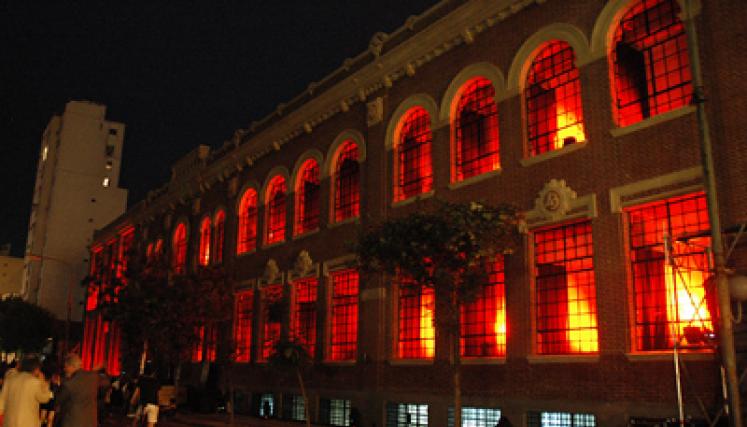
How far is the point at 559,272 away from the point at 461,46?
7389 millimetres

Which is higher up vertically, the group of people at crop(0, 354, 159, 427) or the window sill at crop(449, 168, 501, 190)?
the window sill at crop(449, 168, 501, 190)

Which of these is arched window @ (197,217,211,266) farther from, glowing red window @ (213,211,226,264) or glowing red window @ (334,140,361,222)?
glowing red window @ (334,140,361,222)

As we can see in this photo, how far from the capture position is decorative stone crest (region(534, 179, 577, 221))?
53.0 feet

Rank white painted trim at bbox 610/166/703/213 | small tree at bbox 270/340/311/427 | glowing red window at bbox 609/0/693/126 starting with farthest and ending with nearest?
small tree at bbox 270/340/311/427 < glowing red window at bbox 609/0/693/126 < white painted trim at bbox 610/166/703/213

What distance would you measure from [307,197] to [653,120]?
1542 cm

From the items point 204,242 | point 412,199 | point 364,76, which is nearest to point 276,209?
point 204,242

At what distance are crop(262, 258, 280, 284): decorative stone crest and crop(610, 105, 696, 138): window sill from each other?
15972mm

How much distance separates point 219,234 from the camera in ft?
113

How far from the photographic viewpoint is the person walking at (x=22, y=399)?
9625 millimetres

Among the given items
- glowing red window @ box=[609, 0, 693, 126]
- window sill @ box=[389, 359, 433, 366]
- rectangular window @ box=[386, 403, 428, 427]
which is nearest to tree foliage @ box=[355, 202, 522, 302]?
glowing red window @ box=[609, 0, 693, 126]

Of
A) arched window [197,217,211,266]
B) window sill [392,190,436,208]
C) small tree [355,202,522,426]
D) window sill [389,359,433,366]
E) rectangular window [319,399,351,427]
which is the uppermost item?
arched window [197,217,211,266]

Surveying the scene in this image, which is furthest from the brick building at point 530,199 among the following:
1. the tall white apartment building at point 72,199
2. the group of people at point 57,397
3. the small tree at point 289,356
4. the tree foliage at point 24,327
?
the tall white apartment building at point 72,199

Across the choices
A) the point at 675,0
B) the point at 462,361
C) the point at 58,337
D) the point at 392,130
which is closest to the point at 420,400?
the point at 462,361

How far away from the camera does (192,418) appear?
26.6m
